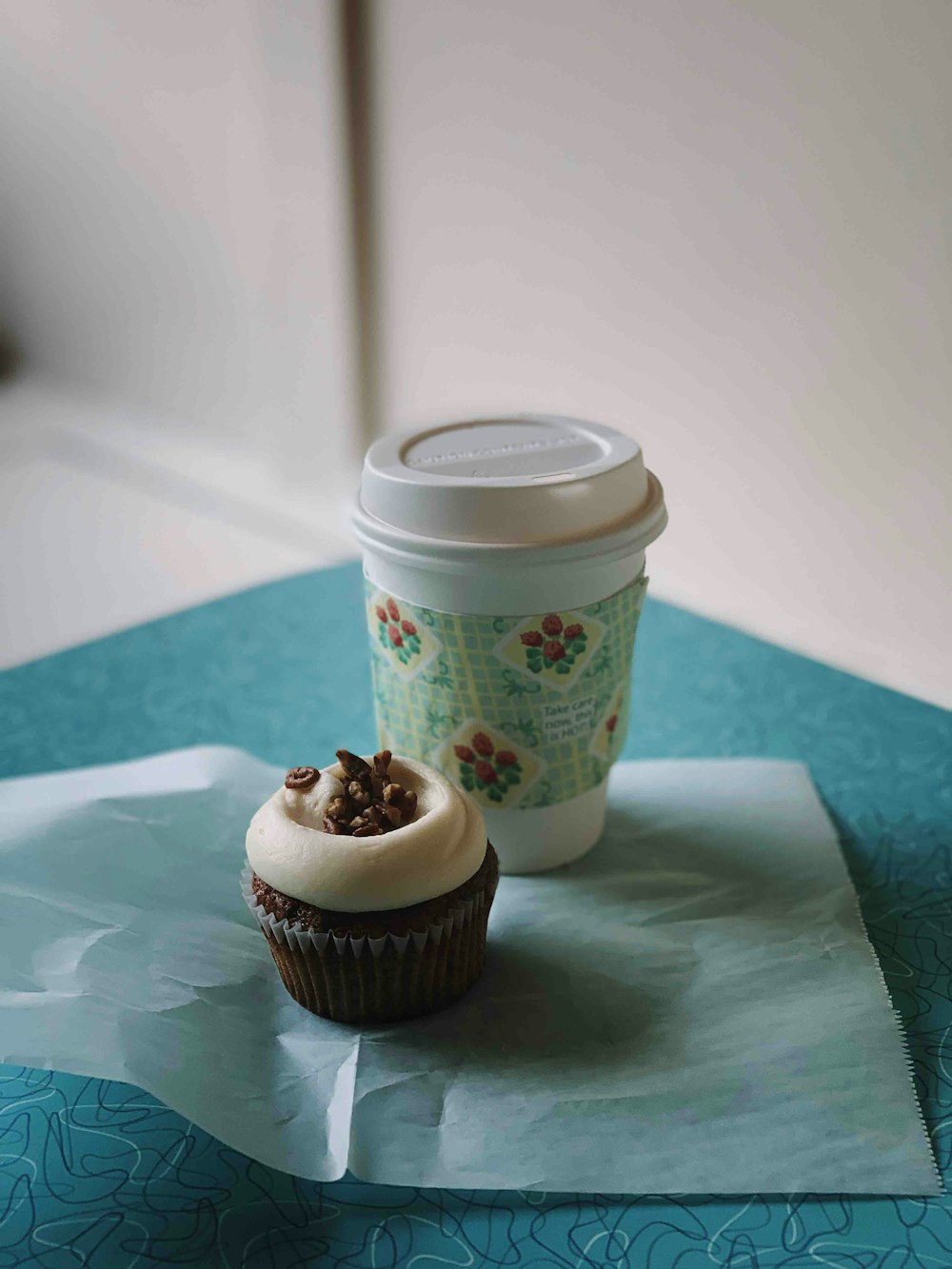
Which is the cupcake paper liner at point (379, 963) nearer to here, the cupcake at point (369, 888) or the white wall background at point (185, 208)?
the cupcake at point (369, 888)

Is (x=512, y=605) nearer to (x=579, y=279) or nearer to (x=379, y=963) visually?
(x=379, y=963)

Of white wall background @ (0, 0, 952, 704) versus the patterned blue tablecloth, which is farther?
white wall background @ (0, 0, 952, 704)

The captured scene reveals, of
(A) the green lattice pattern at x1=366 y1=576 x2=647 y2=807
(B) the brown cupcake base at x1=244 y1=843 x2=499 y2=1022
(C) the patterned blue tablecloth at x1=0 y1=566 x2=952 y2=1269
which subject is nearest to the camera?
(C) the patterned blue tablecloth at x1=0 y1=566 x2=952 y2=1269

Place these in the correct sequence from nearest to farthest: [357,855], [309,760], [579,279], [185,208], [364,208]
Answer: [357,855]
[309,760]
[579,279]
[364,208]
[185,208]

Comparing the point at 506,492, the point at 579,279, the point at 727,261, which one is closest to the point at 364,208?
the point at 579,279

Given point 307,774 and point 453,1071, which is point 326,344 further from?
point 453,1071

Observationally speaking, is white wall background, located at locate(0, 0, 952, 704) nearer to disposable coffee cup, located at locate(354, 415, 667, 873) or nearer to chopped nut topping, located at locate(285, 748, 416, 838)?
disposable coffee cup, located at locate(354, 415, 667, 873)

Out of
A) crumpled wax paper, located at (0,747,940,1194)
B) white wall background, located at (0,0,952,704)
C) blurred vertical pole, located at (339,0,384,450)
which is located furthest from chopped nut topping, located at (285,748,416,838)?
blurred vertical pole, located at (339,0,384,450)
